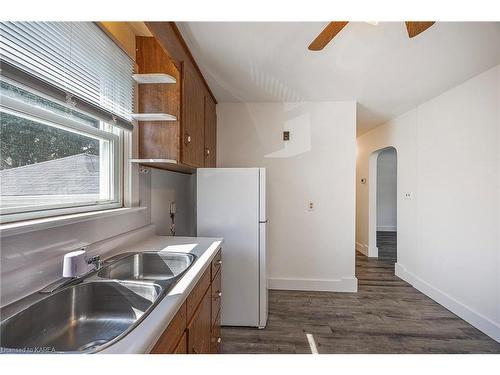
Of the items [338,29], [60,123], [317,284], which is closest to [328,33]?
[338,29]

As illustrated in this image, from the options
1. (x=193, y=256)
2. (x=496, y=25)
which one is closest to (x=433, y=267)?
(x=496, y=25)

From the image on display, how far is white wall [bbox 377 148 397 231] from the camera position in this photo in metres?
7.16

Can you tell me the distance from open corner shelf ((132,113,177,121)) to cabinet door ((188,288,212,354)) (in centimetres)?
120

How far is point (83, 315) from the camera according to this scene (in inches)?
41.6

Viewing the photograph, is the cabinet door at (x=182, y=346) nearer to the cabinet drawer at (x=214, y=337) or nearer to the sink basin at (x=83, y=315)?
the sink basin at (x=83, y=315)

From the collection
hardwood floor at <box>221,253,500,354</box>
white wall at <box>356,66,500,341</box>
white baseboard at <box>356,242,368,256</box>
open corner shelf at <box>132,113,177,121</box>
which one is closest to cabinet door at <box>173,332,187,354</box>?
hardwood floor at <box>221,253,500,354</box>

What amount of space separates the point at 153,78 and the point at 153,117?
10.3 inches

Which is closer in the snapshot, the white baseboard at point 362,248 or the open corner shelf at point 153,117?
the open corner shelf at point 153,117

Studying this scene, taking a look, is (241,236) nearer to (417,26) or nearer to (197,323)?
(197,323)

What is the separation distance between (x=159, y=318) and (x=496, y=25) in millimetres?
2576

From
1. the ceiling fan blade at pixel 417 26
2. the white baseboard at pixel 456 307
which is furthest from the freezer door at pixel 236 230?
the white baseboard at pixel 456 307

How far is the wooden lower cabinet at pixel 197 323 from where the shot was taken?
0.91 meters

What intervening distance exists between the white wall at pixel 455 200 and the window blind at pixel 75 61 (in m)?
3.03
